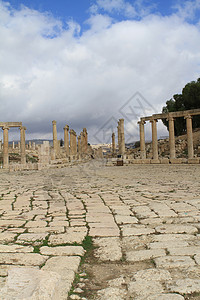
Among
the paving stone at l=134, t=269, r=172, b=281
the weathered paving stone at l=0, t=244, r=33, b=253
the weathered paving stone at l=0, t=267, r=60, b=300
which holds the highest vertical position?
the weathered paving stone at l=0, t=267, r=60, b=300

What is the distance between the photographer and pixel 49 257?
2.82 metres

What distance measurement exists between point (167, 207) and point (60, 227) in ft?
8.14

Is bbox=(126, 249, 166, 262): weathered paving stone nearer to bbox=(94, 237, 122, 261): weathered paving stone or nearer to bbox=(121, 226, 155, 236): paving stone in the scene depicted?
bbox=(94, 237, 122, 261): weathered paving stone

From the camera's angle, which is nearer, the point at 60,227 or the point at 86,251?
the point at 86,251

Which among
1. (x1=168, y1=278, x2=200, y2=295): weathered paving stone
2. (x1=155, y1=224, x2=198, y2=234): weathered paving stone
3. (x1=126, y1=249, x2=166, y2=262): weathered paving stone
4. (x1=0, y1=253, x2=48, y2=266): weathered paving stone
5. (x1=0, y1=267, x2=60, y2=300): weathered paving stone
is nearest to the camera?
(x1=0, y1=267, x2=60, y2=300): weathered paving stone

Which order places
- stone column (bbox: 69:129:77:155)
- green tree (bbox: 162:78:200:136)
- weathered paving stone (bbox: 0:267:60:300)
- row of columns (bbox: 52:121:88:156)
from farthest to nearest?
green tree (bbox: 162:78:200:136), stone column (bbox: 69:129:77:155), row of columns (bbox: 52:121:88:156), weathered paving stone (bbox: 0:267:60:300)

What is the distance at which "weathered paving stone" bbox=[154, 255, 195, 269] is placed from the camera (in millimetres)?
2521

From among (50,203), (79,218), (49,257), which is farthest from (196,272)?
(50,203)

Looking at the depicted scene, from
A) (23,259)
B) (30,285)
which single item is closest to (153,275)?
(30,285)

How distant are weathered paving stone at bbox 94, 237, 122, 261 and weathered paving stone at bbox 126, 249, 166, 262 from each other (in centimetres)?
13

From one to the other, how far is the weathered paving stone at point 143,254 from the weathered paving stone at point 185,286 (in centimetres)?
63

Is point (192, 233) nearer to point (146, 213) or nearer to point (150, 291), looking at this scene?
point (146, 213)

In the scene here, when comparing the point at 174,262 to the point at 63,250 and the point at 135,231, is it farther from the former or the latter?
the point at 63,250

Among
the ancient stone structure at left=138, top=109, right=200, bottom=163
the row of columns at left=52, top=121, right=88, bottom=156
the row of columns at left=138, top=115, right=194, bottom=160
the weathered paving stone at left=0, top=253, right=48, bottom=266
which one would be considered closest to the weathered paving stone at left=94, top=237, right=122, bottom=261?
the weathered paving stone at left=0, top=253, right=48, bottom=266
